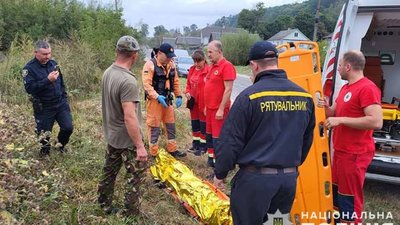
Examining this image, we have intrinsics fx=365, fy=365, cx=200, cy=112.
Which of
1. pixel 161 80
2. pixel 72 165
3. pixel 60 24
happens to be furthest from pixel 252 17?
pixel 72 165

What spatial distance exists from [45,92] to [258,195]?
131 inches

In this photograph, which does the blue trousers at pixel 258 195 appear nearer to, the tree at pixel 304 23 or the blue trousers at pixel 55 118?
the blue trousers at pixel 55 118

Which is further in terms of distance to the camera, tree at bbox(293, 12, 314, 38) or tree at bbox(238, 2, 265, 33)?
tree at bbox(238, 2, 265, 33)

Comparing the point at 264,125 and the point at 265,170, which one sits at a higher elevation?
the point at 264,125

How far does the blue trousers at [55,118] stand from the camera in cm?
470

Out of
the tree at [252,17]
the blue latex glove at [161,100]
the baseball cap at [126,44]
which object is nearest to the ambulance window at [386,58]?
the blue latex glove at [161,100]

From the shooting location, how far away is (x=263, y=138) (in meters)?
2.38

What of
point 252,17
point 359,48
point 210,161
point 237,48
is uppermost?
point 252,17

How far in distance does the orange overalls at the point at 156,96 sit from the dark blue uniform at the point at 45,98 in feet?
3.73

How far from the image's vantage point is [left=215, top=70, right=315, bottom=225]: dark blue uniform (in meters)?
2.36

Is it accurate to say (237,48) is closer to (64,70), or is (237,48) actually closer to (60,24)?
(60,24)

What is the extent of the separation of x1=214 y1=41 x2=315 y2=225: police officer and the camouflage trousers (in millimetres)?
1113

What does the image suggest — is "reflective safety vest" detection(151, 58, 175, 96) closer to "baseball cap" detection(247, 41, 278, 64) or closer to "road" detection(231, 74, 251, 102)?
"baseball cap" detection(247, 41, 278, 64)


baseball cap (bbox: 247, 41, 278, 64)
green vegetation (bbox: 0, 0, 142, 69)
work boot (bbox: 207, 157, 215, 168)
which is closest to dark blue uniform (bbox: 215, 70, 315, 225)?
baseball cap (bbox: 247, 41, 278, 64)
